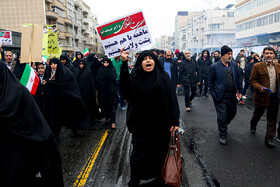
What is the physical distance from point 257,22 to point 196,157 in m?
46.9

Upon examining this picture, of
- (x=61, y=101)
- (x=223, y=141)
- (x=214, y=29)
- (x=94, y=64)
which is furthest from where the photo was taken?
(x=214, y=29)

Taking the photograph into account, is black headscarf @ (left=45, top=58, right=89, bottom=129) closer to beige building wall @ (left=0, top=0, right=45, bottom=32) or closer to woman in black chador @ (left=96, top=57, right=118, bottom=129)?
woman in black chador @ (left=96, top=57, right=118, bottom=129)

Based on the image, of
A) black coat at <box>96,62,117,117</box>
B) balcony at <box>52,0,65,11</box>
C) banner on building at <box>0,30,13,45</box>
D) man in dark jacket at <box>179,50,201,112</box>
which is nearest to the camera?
black coat at <box>96,62,117,117</box>

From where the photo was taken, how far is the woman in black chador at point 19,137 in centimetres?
191

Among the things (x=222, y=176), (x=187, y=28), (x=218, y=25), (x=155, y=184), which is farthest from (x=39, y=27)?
(x=187, y=28)

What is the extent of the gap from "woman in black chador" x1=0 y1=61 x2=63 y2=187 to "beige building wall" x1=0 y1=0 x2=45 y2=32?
37041 millimetres

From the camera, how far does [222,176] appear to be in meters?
3.33

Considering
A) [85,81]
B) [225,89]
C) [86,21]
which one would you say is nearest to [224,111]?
[225,89]

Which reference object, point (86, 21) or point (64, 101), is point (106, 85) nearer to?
point (64, 101)

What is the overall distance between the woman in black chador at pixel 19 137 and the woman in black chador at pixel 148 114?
1.13 metres

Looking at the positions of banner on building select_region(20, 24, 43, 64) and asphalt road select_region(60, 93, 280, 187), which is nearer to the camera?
asphalt road select_region(60, 93, 280, 187)

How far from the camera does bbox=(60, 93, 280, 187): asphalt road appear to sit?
3.30 m

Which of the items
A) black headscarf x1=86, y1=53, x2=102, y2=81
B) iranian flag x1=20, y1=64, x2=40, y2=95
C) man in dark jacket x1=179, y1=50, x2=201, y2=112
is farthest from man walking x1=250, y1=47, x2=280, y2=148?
black headscarf x1=86, y1=53, x2=102, y2=81

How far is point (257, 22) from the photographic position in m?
43.3
